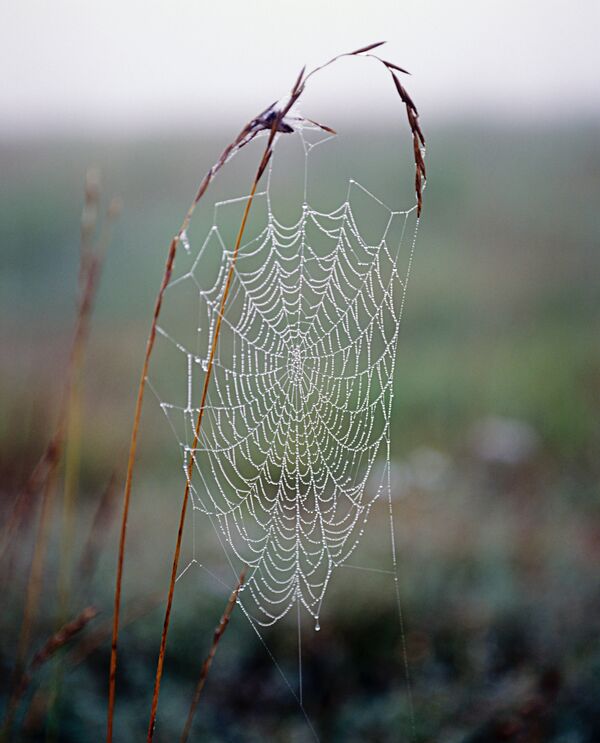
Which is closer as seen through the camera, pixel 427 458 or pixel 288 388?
pixel 288 388

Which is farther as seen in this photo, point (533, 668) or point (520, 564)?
point (520, 564)

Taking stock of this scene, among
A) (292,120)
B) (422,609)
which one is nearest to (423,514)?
(422,609)

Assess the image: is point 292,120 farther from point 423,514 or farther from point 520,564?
point 423,514

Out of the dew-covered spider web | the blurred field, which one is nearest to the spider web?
the dew-covered spider web

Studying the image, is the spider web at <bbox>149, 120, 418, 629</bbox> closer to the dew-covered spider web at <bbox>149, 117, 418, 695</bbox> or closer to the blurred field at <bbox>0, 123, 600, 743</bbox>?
the dew-covered spider web at <bbox>149, 117, 418, 695</bbox>

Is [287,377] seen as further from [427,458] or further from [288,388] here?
[427,458]

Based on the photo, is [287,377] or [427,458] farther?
[427,458]

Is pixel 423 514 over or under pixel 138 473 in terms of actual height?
over

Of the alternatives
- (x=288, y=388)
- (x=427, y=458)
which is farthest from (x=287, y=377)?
(x=427, y=458)

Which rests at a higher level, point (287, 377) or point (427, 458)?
point (287, 377)
